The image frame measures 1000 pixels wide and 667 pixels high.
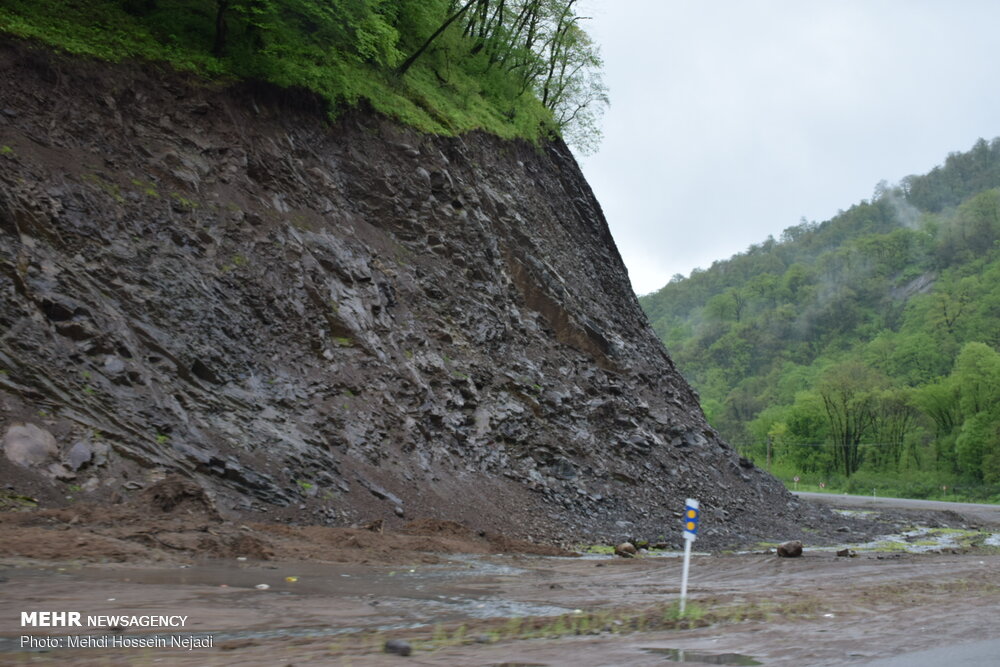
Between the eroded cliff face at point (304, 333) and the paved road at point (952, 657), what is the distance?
1046 centimetres

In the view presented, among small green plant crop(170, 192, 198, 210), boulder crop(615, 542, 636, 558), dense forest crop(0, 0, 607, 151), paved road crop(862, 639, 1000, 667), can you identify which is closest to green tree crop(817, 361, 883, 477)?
dense forest crop(0, 0, 607, 151)

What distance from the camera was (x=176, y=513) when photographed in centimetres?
1204

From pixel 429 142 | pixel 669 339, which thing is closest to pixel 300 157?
pixel 429 142

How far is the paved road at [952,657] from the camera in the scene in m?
6.38

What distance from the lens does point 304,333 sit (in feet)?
58.0

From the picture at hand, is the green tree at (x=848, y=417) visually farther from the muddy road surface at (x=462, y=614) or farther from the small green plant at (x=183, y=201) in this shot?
the small green plant at (x=183, y=201)

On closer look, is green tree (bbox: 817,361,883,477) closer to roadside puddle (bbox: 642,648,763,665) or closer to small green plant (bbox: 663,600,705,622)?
small green plant (bbox: 663,600,705,622)

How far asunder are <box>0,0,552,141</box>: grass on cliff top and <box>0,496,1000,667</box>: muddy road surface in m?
14.0

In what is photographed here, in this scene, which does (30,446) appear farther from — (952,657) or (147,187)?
(952,657)

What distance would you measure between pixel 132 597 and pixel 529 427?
1401 cm

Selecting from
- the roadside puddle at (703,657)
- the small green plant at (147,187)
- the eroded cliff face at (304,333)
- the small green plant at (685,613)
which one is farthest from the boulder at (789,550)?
the small green plant at (147,187)

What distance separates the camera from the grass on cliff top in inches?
707

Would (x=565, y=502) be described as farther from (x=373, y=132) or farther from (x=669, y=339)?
(x=669, y=339)

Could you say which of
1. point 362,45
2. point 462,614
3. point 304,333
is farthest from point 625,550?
point 362,45
